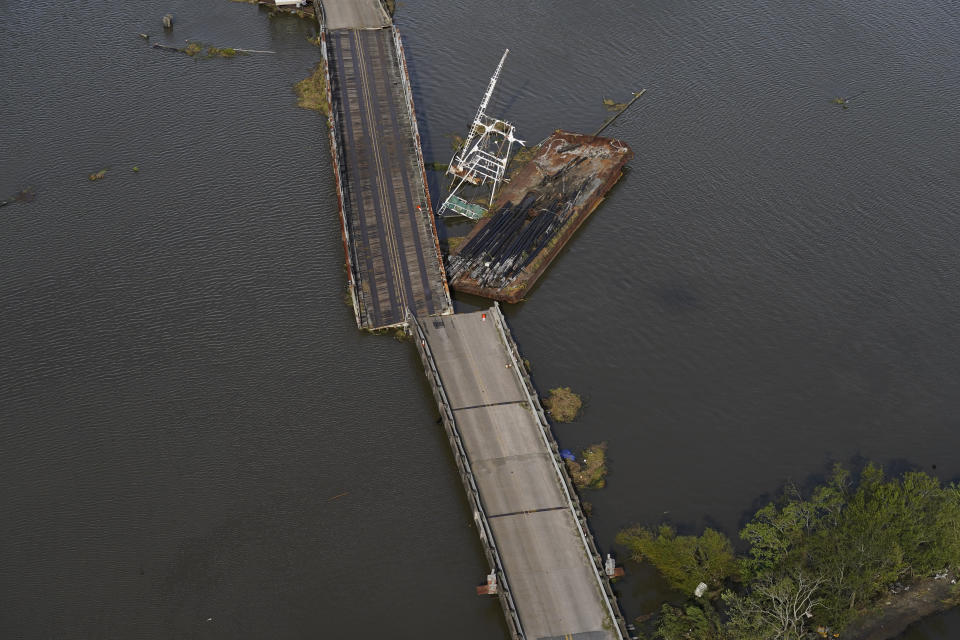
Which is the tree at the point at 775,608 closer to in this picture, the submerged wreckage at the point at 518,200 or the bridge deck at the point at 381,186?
the submerged wreckage at the point at 518,200

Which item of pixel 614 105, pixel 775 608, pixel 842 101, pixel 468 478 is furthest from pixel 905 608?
pixel 842 101

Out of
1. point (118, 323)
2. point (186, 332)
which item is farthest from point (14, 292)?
point (186, 332)

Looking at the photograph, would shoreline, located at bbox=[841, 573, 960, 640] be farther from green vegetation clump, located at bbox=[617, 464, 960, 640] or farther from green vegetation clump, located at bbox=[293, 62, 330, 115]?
green vegetation clump, located at bbox=[293, 62, 330, 115]

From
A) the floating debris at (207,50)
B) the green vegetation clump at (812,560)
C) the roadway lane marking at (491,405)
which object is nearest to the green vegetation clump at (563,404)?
the roadway lane marking at (491,405)

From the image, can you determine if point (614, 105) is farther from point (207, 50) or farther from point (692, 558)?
point (692, 558)

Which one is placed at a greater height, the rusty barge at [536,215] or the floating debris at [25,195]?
the rusty barge at [536,215]

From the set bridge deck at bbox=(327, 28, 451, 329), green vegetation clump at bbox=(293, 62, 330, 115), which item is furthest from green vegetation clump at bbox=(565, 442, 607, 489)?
green vegetation clump at bbox=(293, 62, 330, 115)
